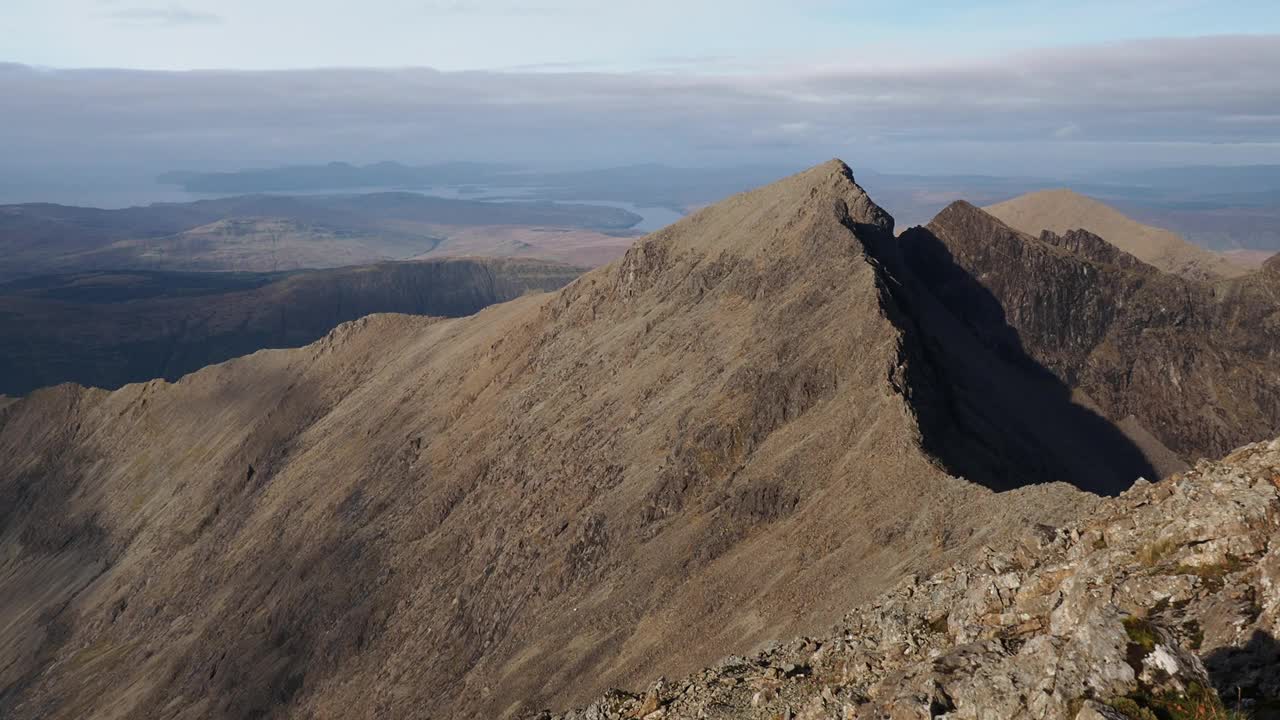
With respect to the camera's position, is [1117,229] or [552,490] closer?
[552,490]

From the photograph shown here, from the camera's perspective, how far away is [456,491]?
72500mm

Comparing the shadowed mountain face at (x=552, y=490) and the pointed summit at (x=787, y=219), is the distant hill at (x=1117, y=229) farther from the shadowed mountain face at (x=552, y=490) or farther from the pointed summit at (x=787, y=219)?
the pointed summit at (x=787, y=219)

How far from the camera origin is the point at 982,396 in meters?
85.0

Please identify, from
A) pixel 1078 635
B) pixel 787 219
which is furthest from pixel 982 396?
pixel 1078 635

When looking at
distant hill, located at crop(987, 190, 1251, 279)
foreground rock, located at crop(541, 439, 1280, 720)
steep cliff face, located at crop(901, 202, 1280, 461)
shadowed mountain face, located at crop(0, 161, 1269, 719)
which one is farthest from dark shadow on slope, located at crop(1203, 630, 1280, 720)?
distant hill, located at crop(987, 190, 1251, 279)

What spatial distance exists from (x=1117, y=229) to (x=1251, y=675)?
172m

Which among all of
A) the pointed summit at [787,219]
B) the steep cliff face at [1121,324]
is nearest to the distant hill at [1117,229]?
the steep cliff face at [1121,324]

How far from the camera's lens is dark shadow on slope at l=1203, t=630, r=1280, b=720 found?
13750mm

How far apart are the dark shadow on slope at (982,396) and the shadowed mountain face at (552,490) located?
1.78 feet

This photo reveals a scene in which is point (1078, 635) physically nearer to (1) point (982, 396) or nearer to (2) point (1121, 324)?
(1) point (982, 396)

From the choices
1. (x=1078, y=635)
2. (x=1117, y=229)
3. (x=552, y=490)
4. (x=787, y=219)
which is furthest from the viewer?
(x=1117, y=229)

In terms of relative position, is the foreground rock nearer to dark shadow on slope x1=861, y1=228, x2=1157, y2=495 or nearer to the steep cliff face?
dark shadow on slope x1=861, y1=228, x2=1157, y2=495

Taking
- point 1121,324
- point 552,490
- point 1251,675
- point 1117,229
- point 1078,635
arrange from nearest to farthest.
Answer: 1. point 1251,675
2. point 1078,635
3. point 552,490
4. point 1121,324
5. point 1117,229

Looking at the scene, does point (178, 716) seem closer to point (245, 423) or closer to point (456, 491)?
point (456, 491)
